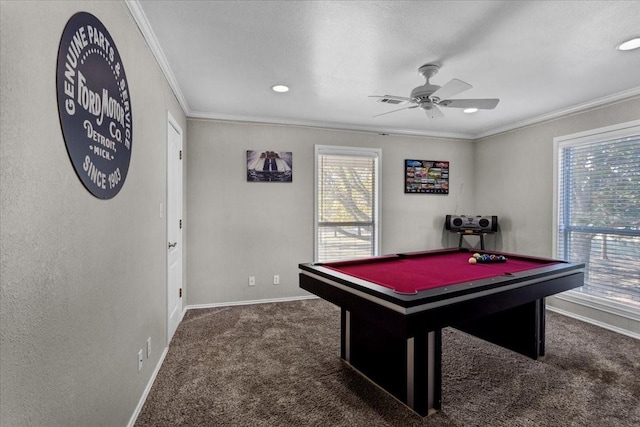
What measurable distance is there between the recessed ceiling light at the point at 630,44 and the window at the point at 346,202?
2.80m

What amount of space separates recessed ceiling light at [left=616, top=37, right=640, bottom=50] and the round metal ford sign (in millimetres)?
3331

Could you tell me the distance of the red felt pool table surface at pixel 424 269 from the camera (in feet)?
6.80

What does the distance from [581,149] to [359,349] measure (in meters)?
3.51

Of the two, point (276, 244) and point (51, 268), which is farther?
point (276, 244)

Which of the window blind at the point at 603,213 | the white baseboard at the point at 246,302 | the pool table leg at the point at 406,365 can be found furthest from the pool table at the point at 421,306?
the white baseboard at the point at 246,302

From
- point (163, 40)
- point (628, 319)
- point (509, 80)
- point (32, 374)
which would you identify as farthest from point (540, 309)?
point (163, 40)

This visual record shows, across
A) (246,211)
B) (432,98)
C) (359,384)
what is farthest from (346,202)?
(359,384)

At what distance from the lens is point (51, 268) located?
42.9 inches

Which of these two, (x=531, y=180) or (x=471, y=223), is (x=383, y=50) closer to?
(x=531, y=180)

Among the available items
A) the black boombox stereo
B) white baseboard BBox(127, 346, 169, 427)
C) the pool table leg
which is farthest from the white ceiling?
white baseboard BBox(127, 346, 169, 427)

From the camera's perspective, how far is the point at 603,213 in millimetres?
3535

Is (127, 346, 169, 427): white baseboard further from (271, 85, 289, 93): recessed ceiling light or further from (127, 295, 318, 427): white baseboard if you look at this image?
(271, 85, 289, 93): recessed ceiling light

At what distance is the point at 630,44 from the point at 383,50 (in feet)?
5.81

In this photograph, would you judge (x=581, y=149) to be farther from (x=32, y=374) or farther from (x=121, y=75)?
(x=32, y=374)
